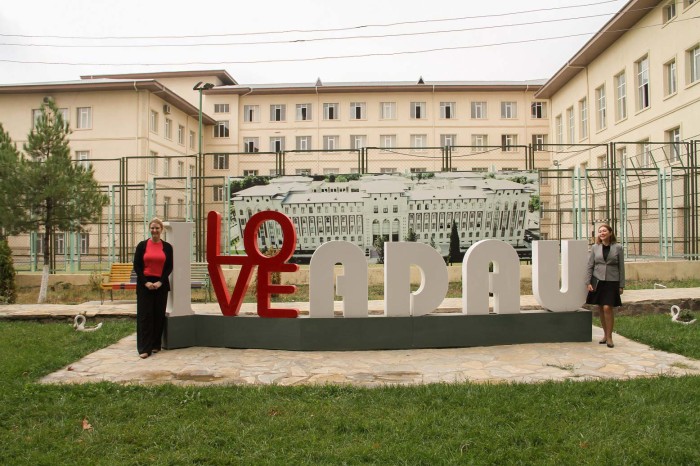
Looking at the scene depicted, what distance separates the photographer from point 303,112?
43906 mm

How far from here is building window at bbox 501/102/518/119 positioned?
43094mm

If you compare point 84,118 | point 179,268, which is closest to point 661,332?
point 179,268

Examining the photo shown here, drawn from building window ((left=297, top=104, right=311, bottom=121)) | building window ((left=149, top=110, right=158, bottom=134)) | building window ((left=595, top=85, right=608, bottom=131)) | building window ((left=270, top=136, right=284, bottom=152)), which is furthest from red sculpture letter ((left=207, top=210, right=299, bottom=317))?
building window ((left=297, top=104, right=311, bottom=121))

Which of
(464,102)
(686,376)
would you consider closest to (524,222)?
(686,376)

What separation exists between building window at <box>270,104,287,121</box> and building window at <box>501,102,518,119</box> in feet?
54.6

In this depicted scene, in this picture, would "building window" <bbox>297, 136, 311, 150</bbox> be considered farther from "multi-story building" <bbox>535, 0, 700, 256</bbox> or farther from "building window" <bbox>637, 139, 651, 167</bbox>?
"building window" <bbox>637, 139, 651, 167</bbox>

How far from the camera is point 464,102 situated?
4334cm

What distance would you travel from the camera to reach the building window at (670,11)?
22.8m

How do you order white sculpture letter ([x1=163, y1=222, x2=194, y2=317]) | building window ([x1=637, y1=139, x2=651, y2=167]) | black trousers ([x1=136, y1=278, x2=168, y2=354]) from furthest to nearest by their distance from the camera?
building window ([x1=637, y1=139, x2=651, y2=167]), white sculpture letter ([x1=163, y1=222, x2=194, y2=317]), black trousers ([x1=136, y1=278, x2=168, y2=354])

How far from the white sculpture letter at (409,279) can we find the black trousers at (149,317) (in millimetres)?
3044

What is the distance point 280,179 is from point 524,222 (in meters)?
7.68

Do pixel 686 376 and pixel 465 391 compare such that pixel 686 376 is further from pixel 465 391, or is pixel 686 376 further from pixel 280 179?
pixel 280 179

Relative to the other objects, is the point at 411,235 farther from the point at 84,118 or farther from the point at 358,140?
the point at 358,140

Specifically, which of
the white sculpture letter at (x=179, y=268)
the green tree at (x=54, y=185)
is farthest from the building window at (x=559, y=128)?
the white sculpture letter at (x=179, y=268)
